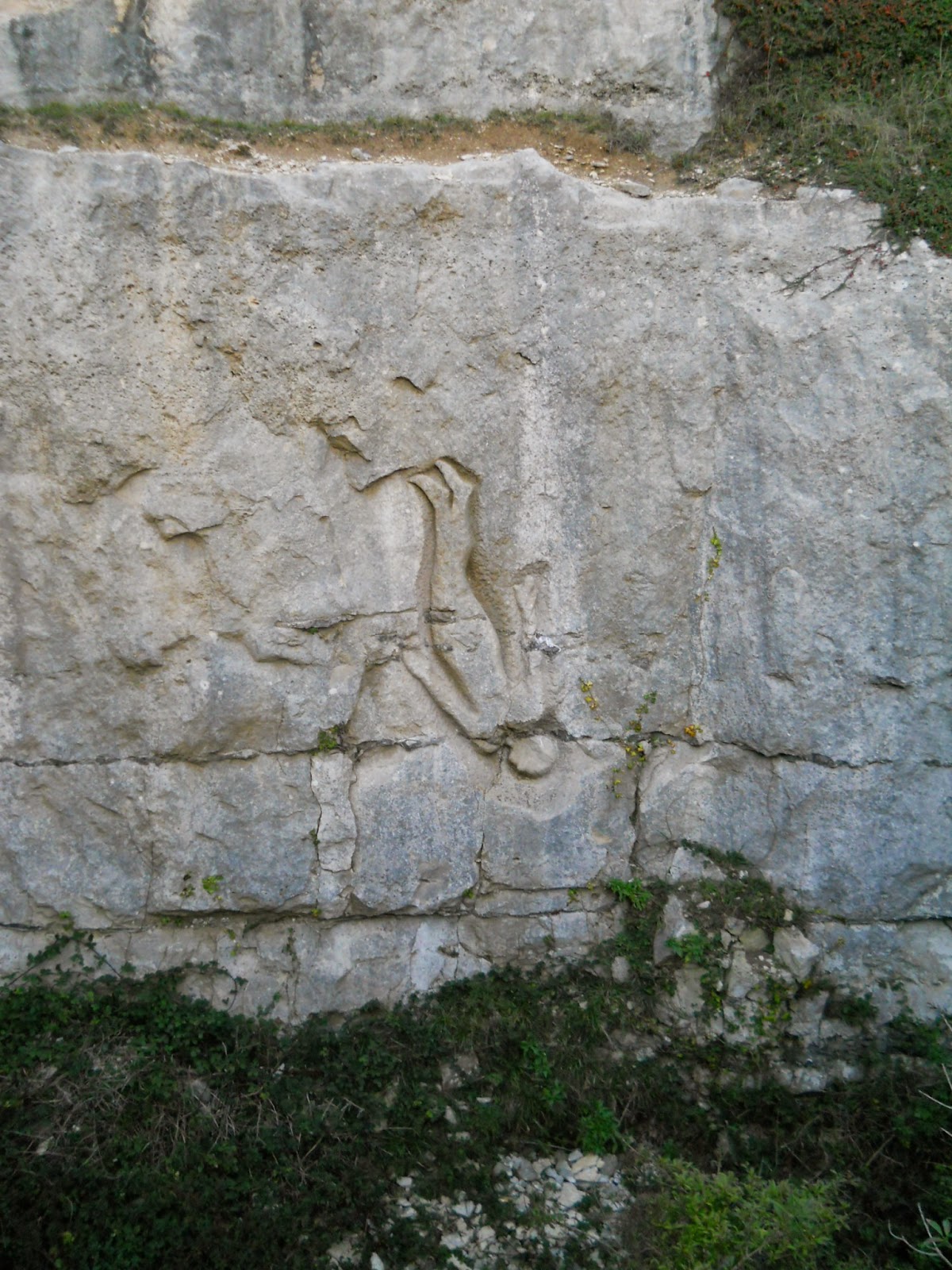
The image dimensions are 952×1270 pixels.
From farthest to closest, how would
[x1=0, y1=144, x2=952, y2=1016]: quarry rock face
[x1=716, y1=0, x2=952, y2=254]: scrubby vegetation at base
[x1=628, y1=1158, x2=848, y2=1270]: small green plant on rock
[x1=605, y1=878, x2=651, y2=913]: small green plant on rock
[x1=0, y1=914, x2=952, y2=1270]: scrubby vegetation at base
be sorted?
[x1=605, y1=878, x2=651, y2=913]: small green plant on rock < [x1=716, y1=0, x2=952, y2=254]: scrubby vegetation at base < [x1=0, y1=144, x2=952, y2=1016]: quarry rock face < [x1=0, y1=914, x2=952, y2=1270]: scrubby vegetation at base < [x1=628, y1=1158, x2=848, y2=1270]: small green plant on rock

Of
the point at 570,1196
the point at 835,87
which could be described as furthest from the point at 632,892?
the point at 835,87

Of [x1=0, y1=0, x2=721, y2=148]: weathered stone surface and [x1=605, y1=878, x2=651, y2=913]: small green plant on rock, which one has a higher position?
[x1=0, y1=0, x2=721, y2=148]: weathered stone surface

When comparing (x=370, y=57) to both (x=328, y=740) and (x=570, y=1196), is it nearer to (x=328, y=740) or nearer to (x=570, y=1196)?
(x=328, y=740)

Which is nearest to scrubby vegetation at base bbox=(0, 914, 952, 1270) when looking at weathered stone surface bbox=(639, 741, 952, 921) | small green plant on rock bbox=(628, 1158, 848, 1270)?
small green plant on rock bbox=(628, 1158, 848, 1270)

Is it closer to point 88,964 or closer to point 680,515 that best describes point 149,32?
point 680,515

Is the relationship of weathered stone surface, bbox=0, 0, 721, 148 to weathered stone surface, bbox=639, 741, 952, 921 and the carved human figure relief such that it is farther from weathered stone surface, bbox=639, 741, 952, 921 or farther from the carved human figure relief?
weathered stone surface, bbox=639, 741, 952, 921

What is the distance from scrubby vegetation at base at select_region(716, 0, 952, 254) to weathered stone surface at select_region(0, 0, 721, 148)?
0.19 meters

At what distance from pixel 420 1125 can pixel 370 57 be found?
15.6 feet

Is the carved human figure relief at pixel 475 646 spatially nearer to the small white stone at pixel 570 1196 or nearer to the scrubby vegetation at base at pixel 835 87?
the small white stone at pixel 570 1196

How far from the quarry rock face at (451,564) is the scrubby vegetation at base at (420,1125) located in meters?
0.26

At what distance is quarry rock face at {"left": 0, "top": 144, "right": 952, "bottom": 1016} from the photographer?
4.26 m

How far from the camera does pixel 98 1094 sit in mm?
4258

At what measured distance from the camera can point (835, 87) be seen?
4828 millimetres

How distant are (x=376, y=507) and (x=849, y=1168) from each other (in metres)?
3.52
